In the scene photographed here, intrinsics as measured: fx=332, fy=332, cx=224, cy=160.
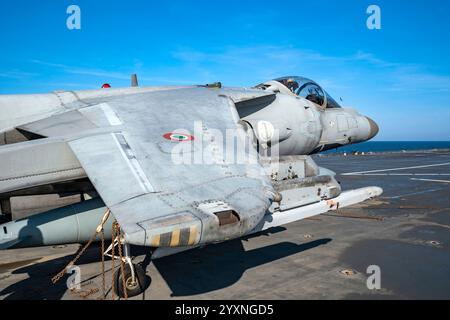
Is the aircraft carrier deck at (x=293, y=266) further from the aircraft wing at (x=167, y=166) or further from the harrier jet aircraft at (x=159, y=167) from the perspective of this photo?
the aircraft wing at (x=167, y=166)

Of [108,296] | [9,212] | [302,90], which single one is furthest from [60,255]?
[302,90]

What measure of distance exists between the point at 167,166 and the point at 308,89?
7.06 metres

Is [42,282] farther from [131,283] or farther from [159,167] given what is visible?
[159,167]

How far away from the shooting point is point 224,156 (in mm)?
5609

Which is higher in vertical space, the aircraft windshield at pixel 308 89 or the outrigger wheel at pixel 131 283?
the aircraft windshield at pixel 308 89

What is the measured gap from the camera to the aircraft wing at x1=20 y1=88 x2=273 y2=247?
149 inches

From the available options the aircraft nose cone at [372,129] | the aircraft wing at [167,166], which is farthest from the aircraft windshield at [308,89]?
the aircraft wing at [167,166]

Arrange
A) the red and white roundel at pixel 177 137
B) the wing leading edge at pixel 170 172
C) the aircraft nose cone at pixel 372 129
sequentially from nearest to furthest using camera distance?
the wing leading edge at pixel 170 172, the red and white roundel at pixel 177 137, the aircraft nose cone at pixel 372 129

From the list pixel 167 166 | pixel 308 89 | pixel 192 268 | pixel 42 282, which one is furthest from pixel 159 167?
pixel 308 89

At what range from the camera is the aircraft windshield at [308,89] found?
34.1 ft

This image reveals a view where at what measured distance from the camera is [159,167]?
475cm

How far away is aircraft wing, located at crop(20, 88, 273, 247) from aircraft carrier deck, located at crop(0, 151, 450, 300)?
2257mm

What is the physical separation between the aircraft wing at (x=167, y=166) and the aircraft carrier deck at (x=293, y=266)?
88.9 inches
